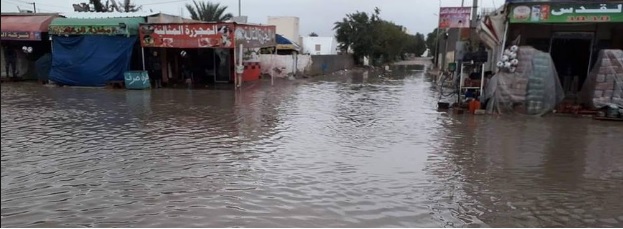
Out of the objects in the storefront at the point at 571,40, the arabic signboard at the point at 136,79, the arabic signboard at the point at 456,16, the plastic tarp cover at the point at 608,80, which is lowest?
the arabic signboard at the point at 136,79

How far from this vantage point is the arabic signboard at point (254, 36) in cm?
2172

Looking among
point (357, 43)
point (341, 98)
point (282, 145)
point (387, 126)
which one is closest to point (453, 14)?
point (341, 98)

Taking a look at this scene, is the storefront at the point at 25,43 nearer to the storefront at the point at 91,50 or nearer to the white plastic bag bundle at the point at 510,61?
the storefront at the point at 91,50

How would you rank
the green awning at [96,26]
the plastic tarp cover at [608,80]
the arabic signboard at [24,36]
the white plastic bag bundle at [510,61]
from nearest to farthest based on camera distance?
the plastic tarp cover at [608,80] → the white plastic bag bundle at [510,61] → the green awning at [96,26] → the arabic signboard at [24,36]

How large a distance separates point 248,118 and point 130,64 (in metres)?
12.4

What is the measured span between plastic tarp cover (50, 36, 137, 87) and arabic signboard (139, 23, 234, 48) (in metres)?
0.94

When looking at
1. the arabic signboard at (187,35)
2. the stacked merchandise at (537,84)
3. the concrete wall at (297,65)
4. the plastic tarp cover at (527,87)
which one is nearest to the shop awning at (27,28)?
the arabic signboard at (187,35)

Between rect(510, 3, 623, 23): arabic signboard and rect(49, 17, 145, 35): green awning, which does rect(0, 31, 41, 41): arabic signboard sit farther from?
rect(510, 3, 623, 23): arabic signboard

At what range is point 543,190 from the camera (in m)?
6.39

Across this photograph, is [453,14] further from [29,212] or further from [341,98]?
[29,212]

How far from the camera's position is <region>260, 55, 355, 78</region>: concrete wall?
104 ft

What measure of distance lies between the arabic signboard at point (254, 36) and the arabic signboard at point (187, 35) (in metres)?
0.63

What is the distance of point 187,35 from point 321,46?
38.6 metres

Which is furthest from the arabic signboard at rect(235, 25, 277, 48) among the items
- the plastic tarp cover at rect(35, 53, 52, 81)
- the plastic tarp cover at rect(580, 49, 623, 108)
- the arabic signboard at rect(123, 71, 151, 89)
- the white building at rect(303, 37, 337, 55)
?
the white building at rect(303, 37, 337, 55)
